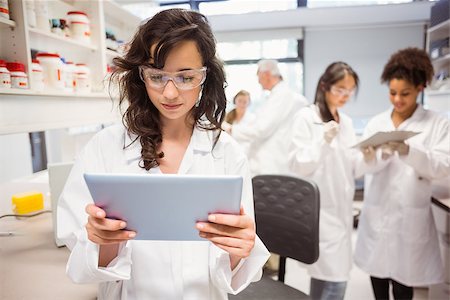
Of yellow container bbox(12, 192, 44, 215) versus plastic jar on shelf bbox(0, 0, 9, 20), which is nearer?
plastic jar on shelf bbox(0, 0, 9, 20)

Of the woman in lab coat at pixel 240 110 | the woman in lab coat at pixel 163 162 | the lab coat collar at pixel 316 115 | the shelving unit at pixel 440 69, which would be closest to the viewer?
the woman in lab coat at pixel 163 162

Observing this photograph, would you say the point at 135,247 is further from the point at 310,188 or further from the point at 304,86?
the point at 304,86

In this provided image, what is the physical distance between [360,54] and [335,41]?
459 mm

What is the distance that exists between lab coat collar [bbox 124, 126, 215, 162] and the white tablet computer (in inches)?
9.6

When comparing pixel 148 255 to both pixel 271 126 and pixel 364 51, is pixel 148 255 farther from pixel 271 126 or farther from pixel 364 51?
pixel 364 51

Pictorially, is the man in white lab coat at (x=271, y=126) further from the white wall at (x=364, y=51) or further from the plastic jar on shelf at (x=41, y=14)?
the white wall at (x=364, y=51)

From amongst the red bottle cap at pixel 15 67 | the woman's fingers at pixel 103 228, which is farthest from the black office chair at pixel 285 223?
the red bottle cap at pixel 15 67

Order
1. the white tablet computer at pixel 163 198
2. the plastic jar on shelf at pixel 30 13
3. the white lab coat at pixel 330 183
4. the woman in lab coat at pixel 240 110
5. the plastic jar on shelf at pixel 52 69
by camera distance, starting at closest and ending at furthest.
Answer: the white tablet computer at pixel 163 198, the plastic jar on shelf at pixel 30 13, the plastic jar on shelf at pixel 52 69, the white lab coat at pixel 330 183, the woman in lab coat at pixel 240 110

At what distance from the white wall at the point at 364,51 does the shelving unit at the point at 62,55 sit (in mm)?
3948

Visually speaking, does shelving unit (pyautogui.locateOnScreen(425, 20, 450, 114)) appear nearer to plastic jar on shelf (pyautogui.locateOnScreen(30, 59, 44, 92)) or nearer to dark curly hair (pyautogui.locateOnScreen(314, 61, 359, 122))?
dark curly hair (pyautogui.locateOnScreen(314, 61, 359, 122))

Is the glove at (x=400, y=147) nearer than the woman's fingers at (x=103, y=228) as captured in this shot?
No

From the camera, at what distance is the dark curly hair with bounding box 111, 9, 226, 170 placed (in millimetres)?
784

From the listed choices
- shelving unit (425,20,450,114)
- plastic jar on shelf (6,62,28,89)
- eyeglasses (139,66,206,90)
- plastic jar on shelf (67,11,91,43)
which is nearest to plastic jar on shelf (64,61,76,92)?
plastic jar on shelf (67,11,91,43)

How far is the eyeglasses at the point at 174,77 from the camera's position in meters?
0.79
